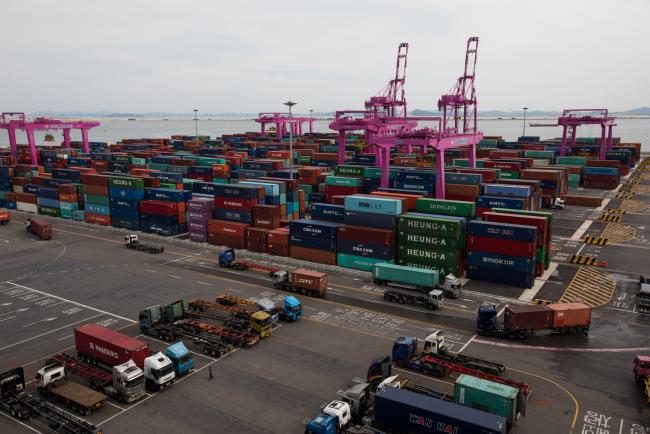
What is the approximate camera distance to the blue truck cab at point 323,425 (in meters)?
25.4

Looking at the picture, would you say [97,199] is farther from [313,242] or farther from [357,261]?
[357,261]

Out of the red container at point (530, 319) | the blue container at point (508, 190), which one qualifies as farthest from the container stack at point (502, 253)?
the blue container at point (508, 190)

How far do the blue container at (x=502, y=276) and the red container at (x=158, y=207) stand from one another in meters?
44.8

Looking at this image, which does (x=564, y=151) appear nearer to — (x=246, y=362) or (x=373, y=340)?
(x=373, y=340)

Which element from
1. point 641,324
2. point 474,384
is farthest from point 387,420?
point 641,324

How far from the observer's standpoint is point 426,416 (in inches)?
975

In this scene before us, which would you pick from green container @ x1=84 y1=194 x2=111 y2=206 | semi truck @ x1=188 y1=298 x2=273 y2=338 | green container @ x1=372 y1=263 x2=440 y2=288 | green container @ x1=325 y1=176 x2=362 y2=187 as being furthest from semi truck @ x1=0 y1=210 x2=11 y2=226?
green container @ x1=372 y1=263 x2=440 y2=288

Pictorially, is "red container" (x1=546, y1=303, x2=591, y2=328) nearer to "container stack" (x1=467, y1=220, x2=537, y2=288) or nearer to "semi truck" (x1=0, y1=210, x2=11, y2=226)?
"container stack" (x1=467, y1=220, x2=537, y2=288)

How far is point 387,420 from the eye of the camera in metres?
26.3

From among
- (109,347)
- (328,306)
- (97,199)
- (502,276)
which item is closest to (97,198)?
(97,199)

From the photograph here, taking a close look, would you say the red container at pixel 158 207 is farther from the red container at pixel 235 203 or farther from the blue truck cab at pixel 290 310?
the blue truck cab at pixel 290 310

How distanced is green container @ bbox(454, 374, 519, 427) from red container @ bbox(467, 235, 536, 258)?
2433 cm

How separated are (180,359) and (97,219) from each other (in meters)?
59.4

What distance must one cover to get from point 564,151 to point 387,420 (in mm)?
127791
